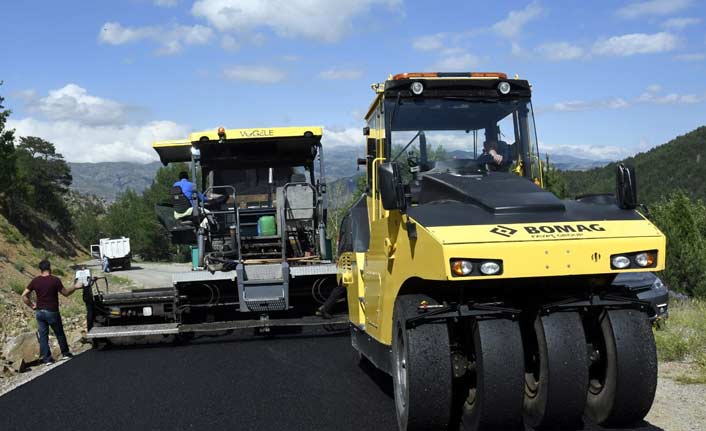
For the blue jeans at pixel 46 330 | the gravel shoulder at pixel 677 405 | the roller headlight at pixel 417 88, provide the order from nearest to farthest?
1. the gravel shoulder at pixel 677 405
2. the roller headlight at pixel 417 88
3. the blue jeans at pixel 46 330

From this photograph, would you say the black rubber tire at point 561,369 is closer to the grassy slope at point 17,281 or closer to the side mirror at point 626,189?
the side mirror at point 626,189

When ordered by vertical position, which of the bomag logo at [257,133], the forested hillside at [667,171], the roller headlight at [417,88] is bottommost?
the roller headlight at [417,88]

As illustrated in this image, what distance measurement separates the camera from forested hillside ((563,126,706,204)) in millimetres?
84625

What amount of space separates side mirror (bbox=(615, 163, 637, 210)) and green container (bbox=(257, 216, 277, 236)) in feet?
25.6

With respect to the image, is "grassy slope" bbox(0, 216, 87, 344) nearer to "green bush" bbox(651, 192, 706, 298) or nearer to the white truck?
the white truck

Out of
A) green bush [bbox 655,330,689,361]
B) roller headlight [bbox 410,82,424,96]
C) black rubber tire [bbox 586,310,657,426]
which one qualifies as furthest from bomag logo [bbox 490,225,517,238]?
green bush [bbox 655,330,689,361]

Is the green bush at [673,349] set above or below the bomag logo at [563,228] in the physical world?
below

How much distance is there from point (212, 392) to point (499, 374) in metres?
3.80

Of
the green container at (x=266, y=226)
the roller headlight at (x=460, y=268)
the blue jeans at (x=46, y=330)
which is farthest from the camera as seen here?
the green container at (x=266, y=226)

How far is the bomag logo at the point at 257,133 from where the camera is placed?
12281 mm

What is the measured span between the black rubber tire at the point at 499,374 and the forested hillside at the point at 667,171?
72835 mm

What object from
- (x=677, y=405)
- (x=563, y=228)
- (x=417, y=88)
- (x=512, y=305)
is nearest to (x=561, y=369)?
(x=512, y=305)

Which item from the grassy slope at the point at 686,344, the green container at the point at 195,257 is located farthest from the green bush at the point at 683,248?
the green container at the point at 195,257

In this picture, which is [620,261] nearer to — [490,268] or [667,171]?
[490,268]
